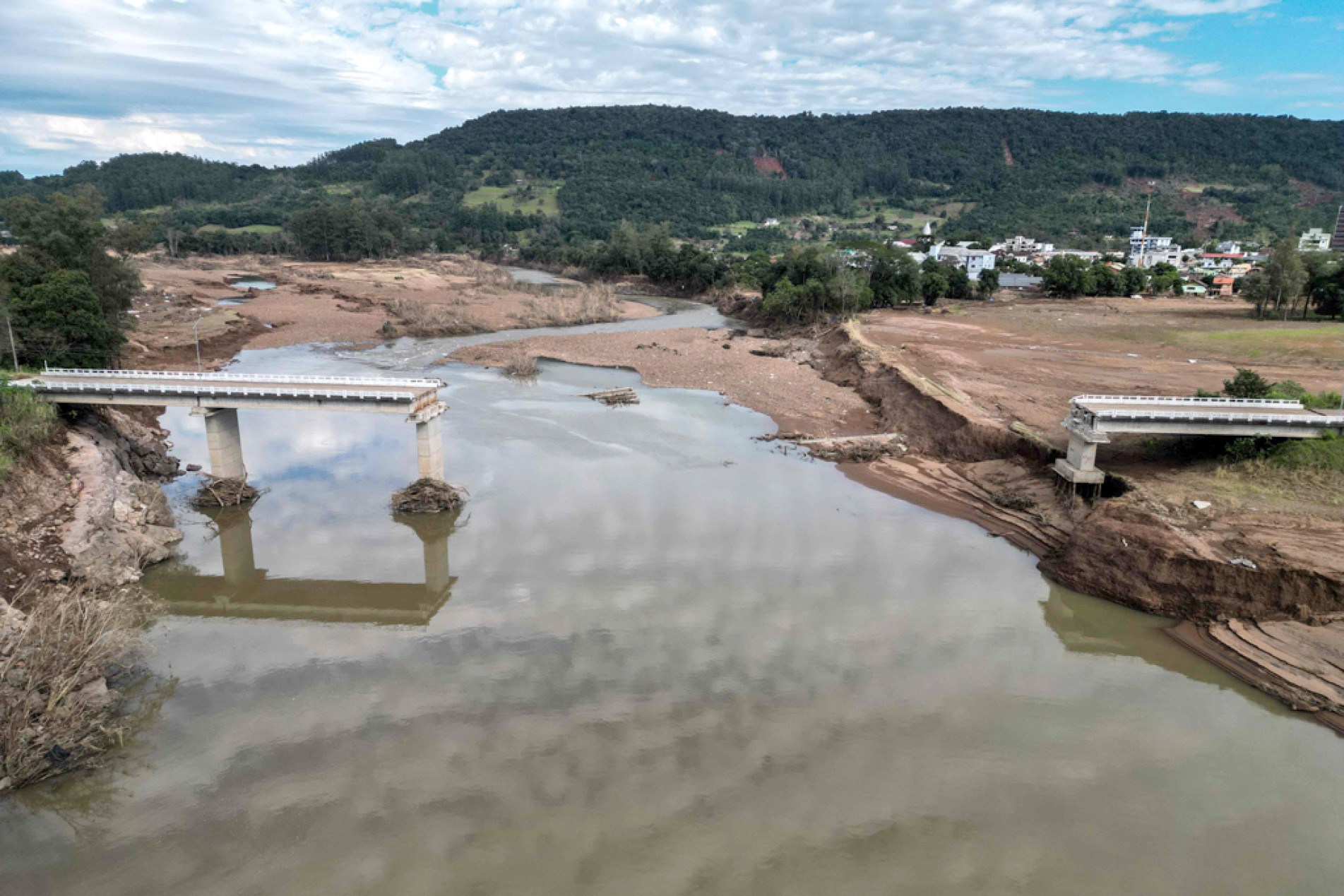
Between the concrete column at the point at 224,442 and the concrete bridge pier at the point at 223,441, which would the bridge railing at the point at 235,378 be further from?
the concrete column at the point at 224,442

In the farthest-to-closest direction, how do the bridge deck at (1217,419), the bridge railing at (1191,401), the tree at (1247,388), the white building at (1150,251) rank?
the white building at (1150,251)
the tree at (1247,388)
the bridge railing at (1191,401)
the bridge deck at (1217,419)

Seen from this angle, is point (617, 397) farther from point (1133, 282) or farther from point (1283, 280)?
point (1133, 282)

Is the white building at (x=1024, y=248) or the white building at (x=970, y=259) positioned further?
the white building at (x=1024, y=248)

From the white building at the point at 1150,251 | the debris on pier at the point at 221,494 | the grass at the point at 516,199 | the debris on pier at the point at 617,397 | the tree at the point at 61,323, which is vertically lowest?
the debris on pier at the point at 221,494

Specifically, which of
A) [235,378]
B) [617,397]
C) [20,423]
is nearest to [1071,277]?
[617,397]

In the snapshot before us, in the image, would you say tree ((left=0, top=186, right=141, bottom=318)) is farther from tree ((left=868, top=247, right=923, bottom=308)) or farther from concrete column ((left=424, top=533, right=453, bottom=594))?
tree ((left=868, top=247, right=923, bottom=308))

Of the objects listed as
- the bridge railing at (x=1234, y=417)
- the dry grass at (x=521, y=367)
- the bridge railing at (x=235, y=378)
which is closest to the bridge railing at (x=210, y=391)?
the bridge railing at (x=235, y=378)

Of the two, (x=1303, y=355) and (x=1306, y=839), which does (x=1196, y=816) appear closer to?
(x=1306, y=839)

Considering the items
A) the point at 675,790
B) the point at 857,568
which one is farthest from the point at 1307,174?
the point at 675,790
